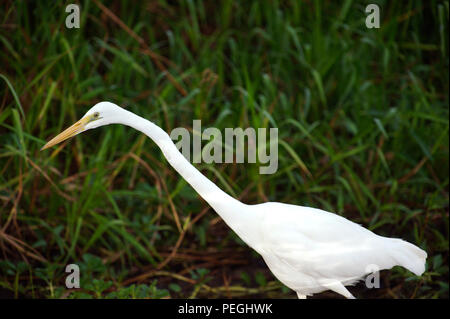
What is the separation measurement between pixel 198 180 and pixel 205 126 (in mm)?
1146

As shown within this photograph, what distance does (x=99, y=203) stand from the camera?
2.50m

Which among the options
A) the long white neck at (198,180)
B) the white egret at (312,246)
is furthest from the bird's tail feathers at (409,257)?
the long white neck at (198,180)

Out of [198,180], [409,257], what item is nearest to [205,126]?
[198,180]

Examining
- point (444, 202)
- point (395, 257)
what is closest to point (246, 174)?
point (444, 202)

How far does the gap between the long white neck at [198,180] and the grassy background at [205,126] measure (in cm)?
55

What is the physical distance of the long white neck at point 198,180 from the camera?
1639 mm

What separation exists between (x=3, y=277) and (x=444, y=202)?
1811mm

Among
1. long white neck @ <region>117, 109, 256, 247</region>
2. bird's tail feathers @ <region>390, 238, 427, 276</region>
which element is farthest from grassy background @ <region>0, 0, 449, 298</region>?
long white neck @ <region>117, 109, 256, 247</region>

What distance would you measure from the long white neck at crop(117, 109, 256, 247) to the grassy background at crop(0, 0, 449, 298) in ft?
1.79

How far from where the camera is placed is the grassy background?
2.38 m

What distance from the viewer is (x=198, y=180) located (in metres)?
1.68

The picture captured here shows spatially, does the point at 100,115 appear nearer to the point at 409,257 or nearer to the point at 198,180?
the point at 198,180

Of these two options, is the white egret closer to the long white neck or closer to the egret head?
the long white neck
